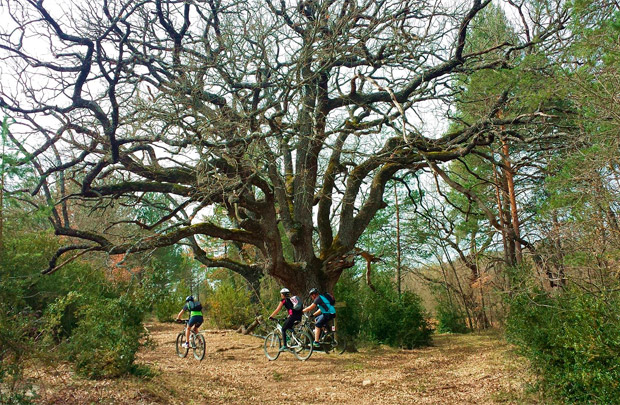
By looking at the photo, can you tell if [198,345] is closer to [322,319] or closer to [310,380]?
[322,319]

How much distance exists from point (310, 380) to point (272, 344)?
7.98ft

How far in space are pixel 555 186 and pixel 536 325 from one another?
2176 mm

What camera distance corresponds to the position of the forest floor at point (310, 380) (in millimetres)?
6465

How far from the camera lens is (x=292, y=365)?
35.6 feet

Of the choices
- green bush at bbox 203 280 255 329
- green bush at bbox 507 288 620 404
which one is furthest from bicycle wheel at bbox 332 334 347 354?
green bush at bbox 507 288 620 404

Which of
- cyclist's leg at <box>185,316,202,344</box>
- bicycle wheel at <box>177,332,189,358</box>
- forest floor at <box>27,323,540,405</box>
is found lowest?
forest floor at <box>27,323,540,405</box>

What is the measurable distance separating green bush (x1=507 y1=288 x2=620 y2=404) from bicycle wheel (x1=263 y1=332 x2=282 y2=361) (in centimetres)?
624

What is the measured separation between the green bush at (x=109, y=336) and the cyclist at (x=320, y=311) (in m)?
3.85

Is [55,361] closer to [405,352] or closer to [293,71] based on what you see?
[293,71]

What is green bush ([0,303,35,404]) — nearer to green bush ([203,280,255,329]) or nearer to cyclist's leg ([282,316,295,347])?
cyclist's leg ([282,316,295,347])

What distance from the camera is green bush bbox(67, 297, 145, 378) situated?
674 cm

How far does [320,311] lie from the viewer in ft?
35.2

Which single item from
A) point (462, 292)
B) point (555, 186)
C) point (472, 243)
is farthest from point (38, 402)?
point (462, 292)

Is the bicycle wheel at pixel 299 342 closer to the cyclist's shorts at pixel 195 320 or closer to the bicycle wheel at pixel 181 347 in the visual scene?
the cyclist's shorts at pixel 195 320
